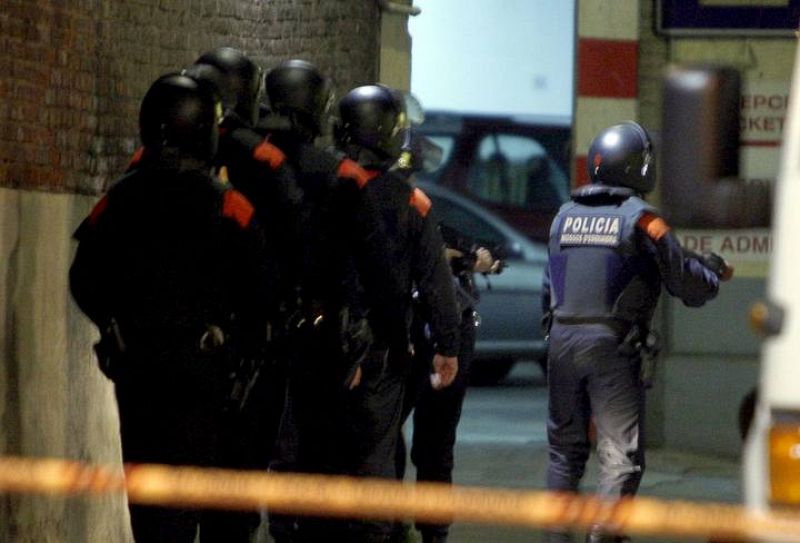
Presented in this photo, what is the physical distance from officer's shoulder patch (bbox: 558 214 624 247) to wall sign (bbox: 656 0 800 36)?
4.23 m

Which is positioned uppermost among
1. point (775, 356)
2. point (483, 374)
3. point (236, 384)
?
point (775, 356)

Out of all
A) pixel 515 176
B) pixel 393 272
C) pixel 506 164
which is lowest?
pixel 515 176

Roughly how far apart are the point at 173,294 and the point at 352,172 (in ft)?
4.57

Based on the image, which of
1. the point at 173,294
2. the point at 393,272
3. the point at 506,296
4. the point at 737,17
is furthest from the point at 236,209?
the point at 506,296

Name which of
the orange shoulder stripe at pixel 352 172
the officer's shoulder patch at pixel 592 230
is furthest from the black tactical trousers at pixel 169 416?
the officer's shoulder patch at pixel 592 230

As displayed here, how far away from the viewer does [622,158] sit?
8836mm

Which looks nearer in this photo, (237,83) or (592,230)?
(237,83)

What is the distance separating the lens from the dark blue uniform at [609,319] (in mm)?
8648

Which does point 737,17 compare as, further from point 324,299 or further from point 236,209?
point 236,209

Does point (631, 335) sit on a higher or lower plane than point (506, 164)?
higher

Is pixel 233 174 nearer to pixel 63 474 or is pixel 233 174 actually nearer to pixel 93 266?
pixel 93 266

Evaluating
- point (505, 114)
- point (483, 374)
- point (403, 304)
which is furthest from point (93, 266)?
point (505, 114)

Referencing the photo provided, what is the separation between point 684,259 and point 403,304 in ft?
3.93

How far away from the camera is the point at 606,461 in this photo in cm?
871
